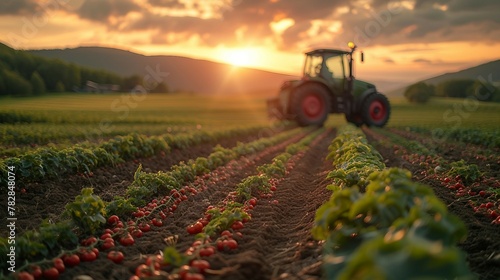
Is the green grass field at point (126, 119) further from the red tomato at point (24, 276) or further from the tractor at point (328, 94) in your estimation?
the red tomato at point (24, 276)

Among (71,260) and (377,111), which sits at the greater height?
(377,111)

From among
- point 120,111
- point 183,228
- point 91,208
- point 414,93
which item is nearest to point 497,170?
point 183,228

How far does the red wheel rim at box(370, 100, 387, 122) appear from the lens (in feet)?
73.1

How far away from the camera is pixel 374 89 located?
2245 centimetres

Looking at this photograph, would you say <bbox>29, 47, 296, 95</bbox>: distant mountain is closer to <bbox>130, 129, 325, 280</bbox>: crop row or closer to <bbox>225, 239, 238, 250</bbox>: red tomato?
<bbox>130, 129, 325, 280</bbox>: crop row

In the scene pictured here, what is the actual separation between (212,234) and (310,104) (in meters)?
16.2

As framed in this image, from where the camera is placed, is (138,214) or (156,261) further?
(138,214)

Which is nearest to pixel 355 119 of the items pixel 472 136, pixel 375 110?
pixel 375 110

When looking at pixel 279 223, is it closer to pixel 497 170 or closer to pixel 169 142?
pixel 497 170

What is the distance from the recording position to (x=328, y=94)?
70.1ft

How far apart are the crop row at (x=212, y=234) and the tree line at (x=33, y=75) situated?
120ft

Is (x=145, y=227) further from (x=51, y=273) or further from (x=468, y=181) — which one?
(x=468, y=181)

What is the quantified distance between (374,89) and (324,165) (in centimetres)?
1111

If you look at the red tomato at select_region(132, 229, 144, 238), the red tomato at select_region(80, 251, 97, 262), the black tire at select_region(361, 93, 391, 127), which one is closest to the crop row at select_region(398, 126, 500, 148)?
the black tire at select_region(361, 93, 391, 127)
